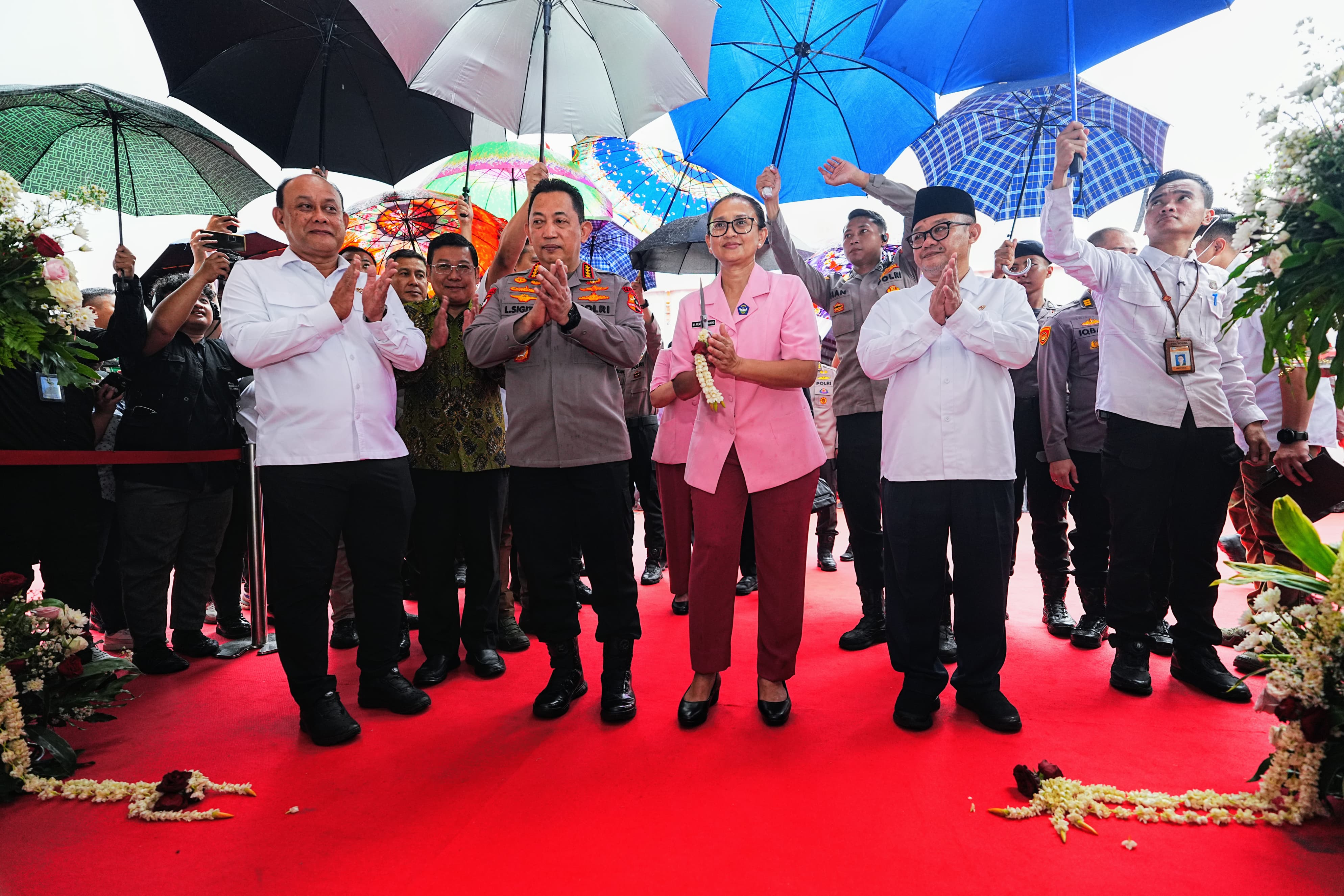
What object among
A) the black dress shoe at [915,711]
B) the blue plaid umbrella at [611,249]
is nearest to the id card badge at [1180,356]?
the black dress shoe at [915,711]

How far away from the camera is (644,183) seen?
5723 millimetres

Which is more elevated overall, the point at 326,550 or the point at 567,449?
the point at 567,449

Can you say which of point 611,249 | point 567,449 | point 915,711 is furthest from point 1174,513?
point 611,249

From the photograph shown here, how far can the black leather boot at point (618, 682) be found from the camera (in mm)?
2756

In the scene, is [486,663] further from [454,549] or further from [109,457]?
[109,457]

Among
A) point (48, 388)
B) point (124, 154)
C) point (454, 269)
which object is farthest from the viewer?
point (124, 154)

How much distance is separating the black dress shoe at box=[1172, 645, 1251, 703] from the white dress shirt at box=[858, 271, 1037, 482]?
116 cm

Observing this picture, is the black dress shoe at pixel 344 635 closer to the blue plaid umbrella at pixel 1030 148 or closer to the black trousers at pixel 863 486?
the black trousers at pixel 863 486

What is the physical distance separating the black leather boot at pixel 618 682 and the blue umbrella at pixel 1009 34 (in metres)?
2.77

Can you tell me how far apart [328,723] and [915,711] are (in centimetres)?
204

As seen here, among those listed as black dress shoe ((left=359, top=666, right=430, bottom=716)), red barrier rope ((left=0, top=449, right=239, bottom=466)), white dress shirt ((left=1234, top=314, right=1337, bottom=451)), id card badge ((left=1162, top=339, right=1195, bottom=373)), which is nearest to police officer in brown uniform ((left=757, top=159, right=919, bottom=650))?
id card badge ((left=1162, top=339, right=1195, bottom=373))

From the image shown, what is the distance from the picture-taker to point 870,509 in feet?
12.2

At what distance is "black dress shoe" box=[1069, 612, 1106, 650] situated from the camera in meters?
3.59

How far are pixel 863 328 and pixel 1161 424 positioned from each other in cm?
120
